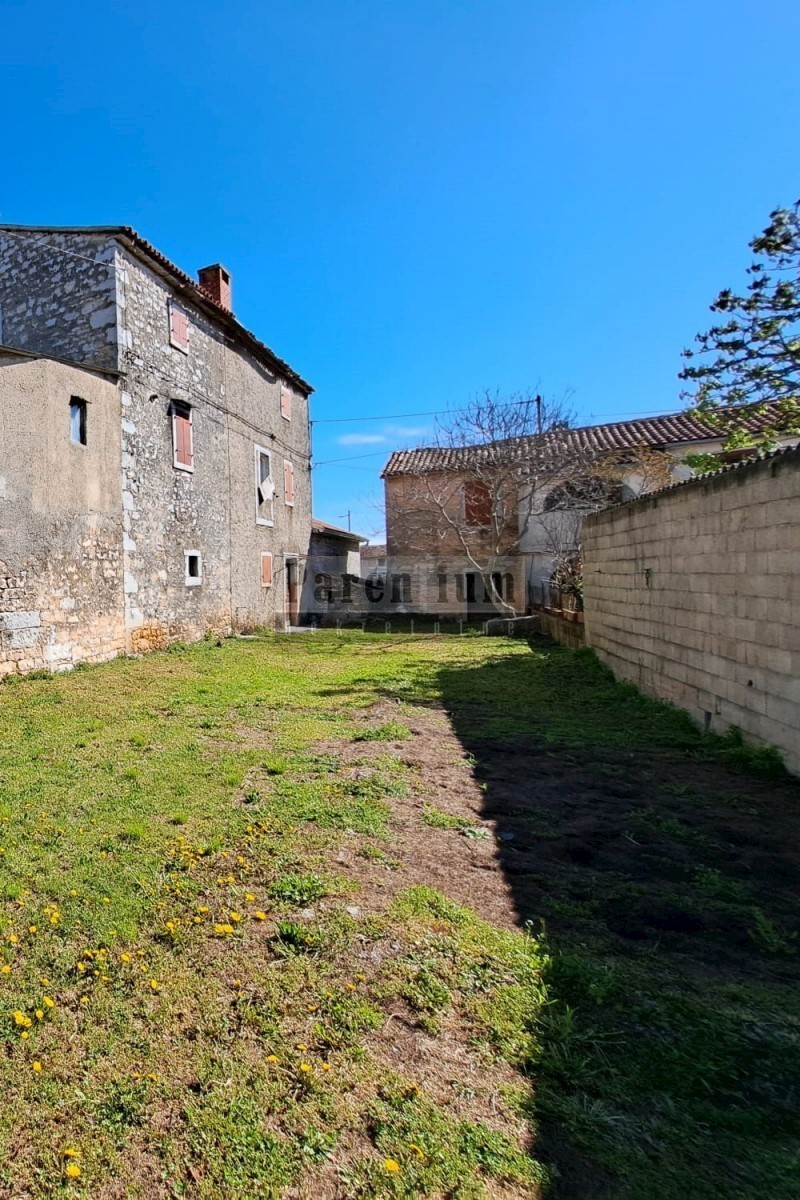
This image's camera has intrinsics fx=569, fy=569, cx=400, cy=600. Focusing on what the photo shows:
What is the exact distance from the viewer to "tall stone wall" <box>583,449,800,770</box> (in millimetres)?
4199

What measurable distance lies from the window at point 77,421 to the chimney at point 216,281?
23.2ft

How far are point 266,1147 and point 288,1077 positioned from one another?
0.21 metres

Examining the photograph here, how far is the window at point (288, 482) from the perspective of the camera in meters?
17.6

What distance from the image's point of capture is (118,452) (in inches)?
416

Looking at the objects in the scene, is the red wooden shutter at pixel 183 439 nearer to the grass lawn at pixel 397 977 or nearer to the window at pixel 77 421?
the window at pixel 77 421

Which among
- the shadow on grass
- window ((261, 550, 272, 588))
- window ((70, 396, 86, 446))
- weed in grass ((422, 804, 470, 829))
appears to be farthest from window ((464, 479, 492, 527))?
weed in grass ((422, 804, 470, 829))

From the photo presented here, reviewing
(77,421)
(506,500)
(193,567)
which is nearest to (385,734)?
(77,421)

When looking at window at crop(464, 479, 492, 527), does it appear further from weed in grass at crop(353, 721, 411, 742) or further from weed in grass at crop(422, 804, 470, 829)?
weed in grass at crop(422, 804, 470, 829)

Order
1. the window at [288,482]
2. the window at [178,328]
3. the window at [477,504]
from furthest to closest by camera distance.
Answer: the window at [477,504]
the window at [288,482]
the window at [178,328]

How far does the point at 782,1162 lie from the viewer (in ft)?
4.89

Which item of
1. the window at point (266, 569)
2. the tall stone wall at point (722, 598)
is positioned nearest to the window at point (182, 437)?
Result: the window at point (266, 569)

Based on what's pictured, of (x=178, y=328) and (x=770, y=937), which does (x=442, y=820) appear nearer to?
(x=770, y=937)

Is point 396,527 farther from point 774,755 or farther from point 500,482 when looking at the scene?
point 774,755

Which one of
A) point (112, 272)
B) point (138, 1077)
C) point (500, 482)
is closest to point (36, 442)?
point (112, 272)
